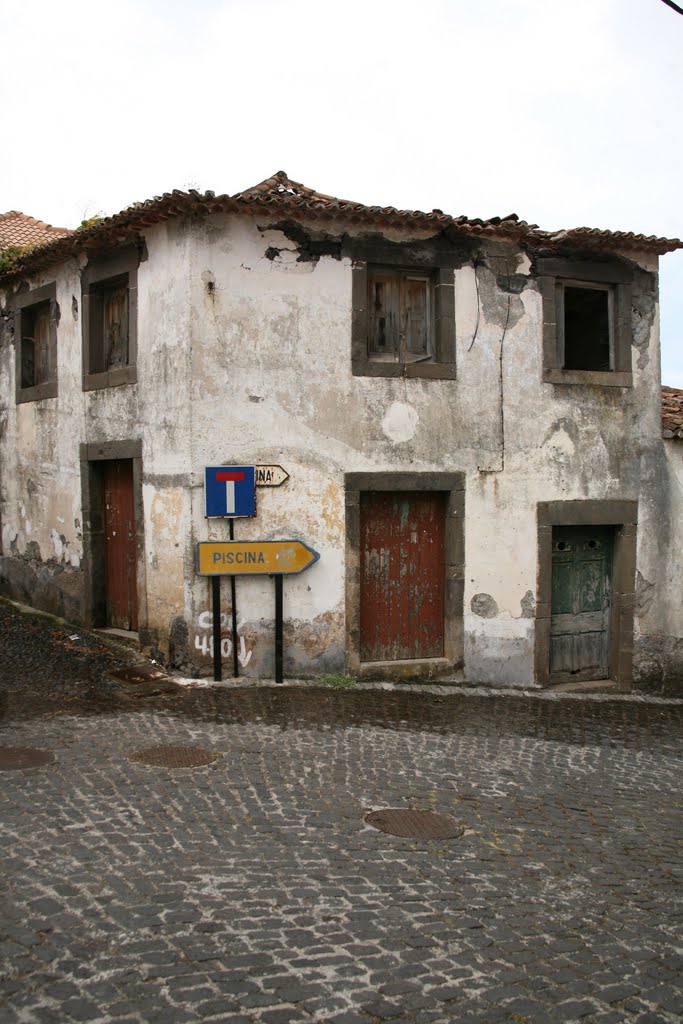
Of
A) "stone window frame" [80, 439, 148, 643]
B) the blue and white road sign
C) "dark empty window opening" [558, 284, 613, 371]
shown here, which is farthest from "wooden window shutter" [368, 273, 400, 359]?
"stone window frame" [80, 439, 148, 643]

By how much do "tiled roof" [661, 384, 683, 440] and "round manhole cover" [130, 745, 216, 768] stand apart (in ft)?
25.7

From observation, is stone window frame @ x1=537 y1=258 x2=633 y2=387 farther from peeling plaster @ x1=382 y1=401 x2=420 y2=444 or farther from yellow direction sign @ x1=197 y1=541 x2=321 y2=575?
yellow direction sign @ x1=197 y1=541 x2=321 y2=575

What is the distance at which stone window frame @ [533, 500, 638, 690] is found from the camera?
11078mm

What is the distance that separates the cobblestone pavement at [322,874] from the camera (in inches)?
148

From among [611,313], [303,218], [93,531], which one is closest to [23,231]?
[93,531]

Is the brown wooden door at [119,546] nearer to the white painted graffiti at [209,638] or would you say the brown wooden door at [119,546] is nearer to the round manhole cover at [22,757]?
the white painted graffiti at [209,638]

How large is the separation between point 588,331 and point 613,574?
3349mm

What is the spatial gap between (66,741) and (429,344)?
6.30m

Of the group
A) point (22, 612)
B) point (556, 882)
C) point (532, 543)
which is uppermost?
point (532, 543)

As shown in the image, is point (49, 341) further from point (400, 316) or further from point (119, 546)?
point (400, 316)

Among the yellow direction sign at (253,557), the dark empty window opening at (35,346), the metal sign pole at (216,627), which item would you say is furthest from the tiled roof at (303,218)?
the metal sign pole at (216,627)

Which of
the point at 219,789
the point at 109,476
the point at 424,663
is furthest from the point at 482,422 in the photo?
the point at 219,789

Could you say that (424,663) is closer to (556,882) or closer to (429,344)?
(429,344)

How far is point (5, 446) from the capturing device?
13391mm
